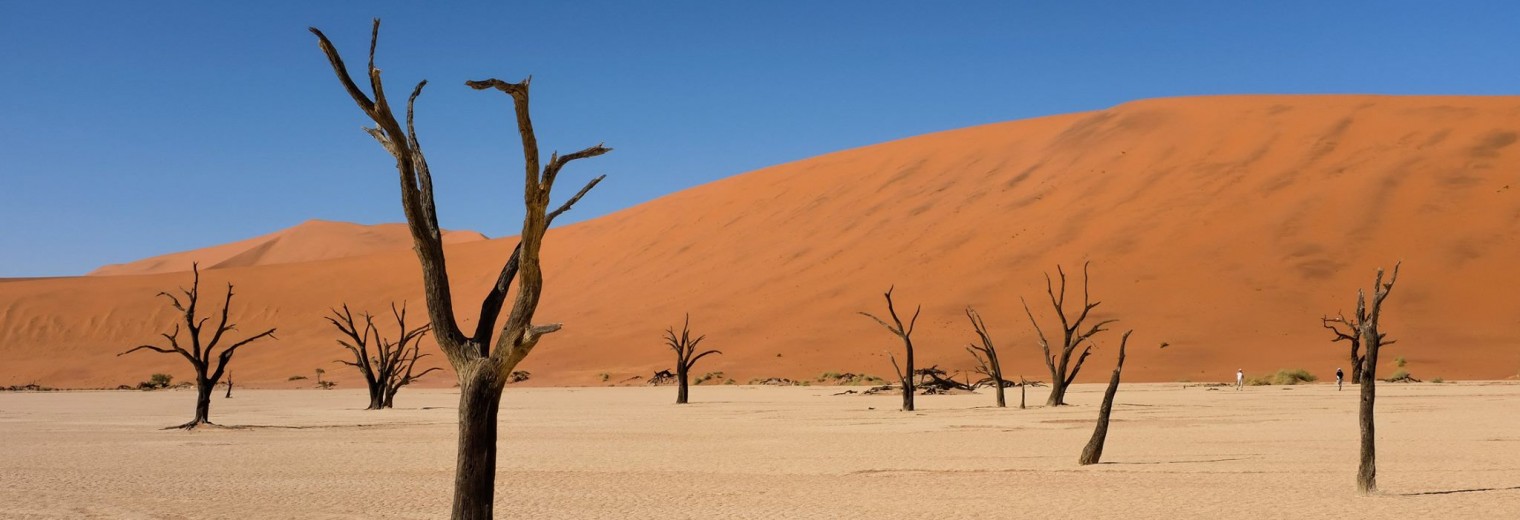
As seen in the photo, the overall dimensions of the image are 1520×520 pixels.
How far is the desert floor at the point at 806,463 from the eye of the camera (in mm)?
10844

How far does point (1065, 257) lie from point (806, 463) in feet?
120

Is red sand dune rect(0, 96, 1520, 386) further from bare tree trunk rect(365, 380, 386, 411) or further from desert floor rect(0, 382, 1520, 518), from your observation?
bare tree trunk rect(365, 380, 386, 411)

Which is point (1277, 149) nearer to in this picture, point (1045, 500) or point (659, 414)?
point (659, 414)

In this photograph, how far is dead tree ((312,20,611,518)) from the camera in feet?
22.4

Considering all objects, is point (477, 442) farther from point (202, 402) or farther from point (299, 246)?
point (299, 246)

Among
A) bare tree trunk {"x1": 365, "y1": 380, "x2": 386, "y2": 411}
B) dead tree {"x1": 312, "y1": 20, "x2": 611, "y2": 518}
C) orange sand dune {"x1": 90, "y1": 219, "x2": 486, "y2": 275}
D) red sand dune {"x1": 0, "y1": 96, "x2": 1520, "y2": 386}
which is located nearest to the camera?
dead tree {"x1": 312, "y1": 20, "x2": 611, "y2": 518}

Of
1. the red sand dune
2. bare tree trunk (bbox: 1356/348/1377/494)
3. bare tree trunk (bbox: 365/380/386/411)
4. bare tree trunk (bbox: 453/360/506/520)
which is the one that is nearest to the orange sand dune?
the red sand dune

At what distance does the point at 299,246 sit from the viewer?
446 ft

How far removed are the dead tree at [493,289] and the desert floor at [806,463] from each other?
3.31m

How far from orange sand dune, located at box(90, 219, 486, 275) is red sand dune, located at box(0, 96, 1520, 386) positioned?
176 ft

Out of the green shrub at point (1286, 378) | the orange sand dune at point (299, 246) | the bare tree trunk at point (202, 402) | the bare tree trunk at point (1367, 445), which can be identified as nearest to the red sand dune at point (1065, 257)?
the green shrub at point (1286, 378)

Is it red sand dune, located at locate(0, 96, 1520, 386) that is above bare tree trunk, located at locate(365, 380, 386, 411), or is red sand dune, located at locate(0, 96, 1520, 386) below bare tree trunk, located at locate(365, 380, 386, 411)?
above

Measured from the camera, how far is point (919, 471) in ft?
45.0

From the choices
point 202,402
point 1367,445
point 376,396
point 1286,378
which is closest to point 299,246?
point 376,396
